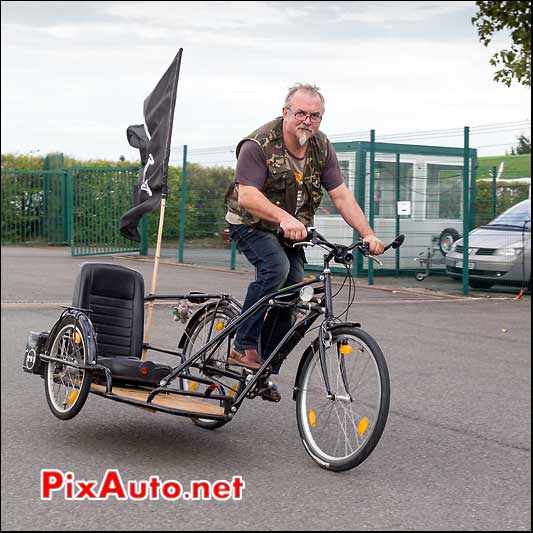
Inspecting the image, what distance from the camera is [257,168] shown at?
4.06ft

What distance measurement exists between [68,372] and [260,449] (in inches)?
72.7

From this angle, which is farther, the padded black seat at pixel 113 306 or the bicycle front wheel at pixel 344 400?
the bicycle front wheel at pixel 344 400

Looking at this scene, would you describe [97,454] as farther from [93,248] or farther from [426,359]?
[426,359]

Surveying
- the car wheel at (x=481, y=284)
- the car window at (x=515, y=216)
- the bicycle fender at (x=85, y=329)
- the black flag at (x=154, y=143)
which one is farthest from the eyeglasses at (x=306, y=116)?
the car window at (x=515, y=216)

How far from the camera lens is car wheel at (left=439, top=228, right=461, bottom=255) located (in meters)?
1.64

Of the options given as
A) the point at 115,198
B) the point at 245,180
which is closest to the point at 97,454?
→ the point at 115,198

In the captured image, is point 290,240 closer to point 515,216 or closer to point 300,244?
point 300,244

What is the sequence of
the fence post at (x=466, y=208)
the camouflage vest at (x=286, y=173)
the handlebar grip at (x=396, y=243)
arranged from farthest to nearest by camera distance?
the fence post at (x=466, y=208) → the handlebar grip at (x=396, y=243) → the camouflage vest at (x=286, y=173)

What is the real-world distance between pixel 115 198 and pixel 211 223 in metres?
0.16

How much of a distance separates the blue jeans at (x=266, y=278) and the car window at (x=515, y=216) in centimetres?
83

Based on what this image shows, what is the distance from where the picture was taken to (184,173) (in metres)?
1.74

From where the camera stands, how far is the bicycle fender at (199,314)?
5.44 ft

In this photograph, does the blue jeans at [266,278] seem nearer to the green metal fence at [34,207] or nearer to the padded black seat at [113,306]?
the padded black seat at [113,306]

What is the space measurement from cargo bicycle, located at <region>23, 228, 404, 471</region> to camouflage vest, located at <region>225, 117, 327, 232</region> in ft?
0.41
